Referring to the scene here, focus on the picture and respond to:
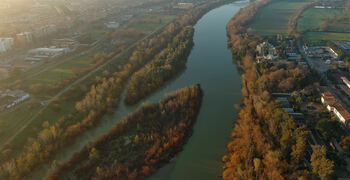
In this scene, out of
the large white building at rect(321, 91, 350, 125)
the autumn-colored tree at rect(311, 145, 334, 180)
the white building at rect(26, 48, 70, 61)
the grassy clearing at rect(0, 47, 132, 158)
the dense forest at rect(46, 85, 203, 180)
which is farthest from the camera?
the white building at rect(26, 48, 70, 61)

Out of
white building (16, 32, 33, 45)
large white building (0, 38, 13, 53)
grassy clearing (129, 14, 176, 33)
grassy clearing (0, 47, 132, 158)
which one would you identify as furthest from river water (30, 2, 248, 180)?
white building (16, 32, 33, 45)

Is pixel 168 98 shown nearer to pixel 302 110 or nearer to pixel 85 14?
pixel 302 110

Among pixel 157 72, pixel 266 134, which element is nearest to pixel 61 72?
pixel 157 72

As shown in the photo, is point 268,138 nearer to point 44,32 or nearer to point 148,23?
point 44,32

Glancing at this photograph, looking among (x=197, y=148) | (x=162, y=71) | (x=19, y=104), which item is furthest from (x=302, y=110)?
(x=19, y=104)

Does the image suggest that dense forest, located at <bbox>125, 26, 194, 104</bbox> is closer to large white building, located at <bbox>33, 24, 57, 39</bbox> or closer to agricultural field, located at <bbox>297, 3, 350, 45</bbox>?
agricultural field, located at <bbox>297, 3, 350, 45</bbox>

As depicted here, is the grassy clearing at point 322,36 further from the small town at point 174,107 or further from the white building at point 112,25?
the white building at point 112,25
